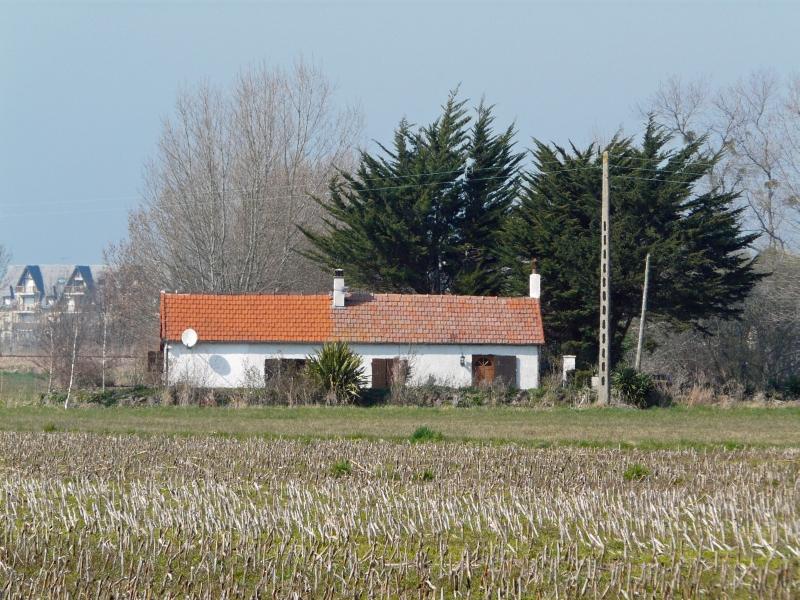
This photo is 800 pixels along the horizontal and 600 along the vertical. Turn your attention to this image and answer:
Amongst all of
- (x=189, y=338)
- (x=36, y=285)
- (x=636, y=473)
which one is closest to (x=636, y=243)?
(x=189, y=338)

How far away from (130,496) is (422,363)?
24.7m

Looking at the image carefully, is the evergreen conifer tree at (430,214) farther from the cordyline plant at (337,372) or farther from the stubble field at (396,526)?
the stubble field at (396,526)

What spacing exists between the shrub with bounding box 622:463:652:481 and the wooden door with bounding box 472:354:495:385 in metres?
21.5

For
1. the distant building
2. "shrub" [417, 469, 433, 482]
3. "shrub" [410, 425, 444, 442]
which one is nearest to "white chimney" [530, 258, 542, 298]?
"shrub" [410, 425, 444, 442]

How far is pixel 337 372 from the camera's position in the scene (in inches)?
1359

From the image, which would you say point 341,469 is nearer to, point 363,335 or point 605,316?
point 605,316

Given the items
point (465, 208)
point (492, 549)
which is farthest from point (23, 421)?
point (465, 208)

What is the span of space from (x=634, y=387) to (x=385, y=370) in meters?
8.36

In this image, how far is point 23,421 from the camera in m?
27.9

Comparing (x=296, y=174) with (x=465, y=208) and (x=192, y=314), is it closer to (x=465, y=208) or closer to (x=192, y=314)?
(x=465, y=208)

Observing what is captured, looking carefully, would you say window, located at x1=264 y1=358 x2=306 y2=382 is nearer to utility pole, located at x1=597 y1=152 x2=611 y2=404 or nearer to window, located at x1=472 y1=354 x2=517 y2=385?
window, located at x1=472 y1=354 x2=517 y2=385

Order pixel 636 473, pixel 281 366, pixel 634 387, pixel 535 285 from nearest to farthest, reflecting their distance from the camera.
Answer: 1. pixel 636 473
2. pixel 634 387
3. pixel 281 366
4. pixel 535 285

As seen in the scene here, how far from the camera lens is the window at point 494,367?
38500 mm

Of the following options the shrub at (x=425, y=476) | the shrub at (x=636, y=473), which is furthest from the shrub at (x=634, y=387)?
the shrub at (x=425, y=476)
